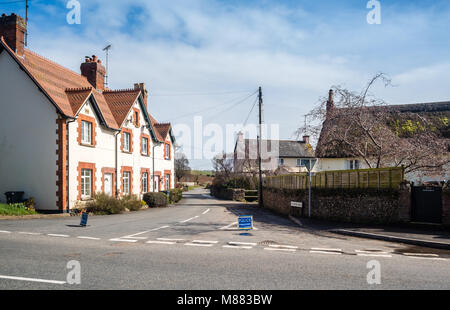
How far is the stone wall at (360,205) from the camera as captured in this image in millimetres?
13273

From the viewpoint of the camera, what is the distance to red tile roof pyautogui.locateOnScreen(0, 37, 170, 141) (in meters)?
18.3

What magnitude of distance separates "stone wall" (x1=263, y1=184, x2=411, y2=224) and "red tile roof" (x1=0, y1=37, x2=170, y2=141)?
14.1 m

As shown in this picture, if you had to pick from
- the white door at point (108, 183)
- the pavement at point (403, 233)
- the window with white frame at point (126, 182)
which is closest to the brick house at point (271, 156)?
the window with white frame at point (126, 182)

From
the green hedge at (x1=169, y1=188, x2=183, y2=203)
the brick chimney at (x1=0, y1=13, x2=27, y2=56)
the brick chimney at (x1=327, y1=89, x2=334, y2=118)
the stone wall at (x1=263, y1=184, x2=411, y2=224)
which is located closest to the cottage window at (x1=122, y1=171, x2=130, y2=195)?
the green hedge at (x1=169, y1=188, x2=183, y2=203)

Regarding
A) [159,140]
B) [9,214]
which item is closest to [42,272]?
[9,214]

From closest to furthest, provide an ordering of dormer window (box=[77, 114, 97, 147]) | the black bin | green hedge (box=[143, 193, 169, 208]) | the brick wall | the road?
the road < the brick wall < the black bin < dormer window (box=[77, 114, 97, 147]) < green hedge (box=[143, 193, 169, 208])

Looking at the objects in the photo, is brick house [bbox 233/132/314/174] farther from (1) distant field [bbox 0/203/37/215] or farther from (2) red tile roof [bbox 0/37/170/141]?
(1) distant field [bbox 0/203/37/215]

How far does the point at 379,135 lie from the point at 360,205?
162 inches

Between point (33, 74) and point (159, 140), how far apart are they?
15148 millimetres

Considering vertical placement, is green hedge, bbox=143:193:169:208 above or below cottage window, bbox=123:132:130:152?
below

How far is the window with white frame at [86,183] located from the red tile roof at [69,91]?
143 inches

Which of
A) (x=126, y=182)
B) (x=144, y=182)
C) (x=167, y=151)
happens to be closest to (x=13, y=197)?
(x=126, y=182)

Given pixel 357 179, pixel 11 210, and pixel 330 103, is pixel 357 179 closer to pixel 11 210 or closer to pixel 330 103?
pixel 330 103

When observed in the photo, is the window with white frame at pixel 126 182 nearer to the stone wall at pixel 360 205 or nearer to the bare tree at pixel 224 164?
the stone wall at pixel 360 205
